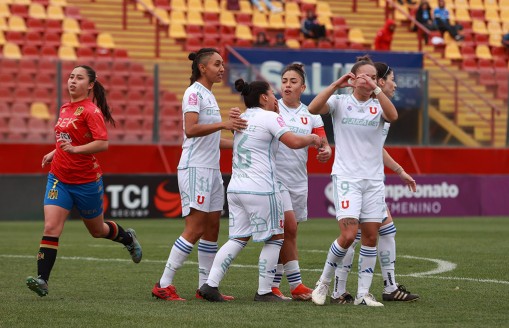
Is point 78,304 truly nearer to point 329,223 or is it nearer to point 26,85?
point 329,223

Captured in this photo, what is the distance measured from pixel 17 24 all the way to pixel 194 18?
4.93 meters

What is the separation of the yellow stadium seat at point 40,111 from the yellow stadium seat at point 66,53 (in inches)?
145

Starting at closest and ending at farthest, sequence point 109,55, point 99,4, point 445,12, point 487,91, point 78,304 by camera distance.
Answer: point 78,304, point 487,91, point 109,55, point 99,4, point 445,12

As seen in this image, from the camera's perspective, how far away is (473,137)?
2600 centimetres

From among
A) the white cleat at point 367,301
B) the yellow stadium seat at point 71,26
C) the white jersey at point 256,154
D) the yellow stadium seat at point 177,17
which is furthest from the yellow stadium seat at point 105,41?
the white cleat at point 367,301

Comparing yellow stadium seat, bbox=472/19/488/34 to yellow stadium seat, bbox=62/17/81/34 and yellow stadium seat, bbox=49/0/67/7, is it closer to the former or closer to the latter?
yellow stadium seat, bbox=62/17/81/34

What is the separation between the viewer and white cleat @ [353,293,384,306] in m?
9.13

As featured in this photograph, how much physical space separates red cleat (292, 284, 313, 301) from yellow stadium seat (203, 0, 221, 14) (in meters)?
21.3

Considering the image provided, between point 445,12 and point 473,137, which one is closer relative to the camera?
point 473,137

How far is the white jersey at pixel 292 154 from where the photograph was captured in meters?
10.0

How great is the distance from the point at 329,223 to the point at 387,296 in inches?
456

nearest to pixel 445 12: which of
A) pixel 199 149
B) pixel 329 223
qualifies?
pixel 329 223

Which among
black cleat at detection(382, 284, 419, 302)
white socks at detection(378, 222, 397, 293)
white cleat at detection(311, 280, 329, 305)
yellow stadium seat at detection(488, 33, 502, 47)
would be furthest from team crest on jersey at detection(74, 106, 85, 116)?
yellow stadium seat at detection(488, 33, 502, 47)

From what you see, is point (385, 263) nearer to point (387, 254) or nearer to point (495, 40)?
point (387, 254)
